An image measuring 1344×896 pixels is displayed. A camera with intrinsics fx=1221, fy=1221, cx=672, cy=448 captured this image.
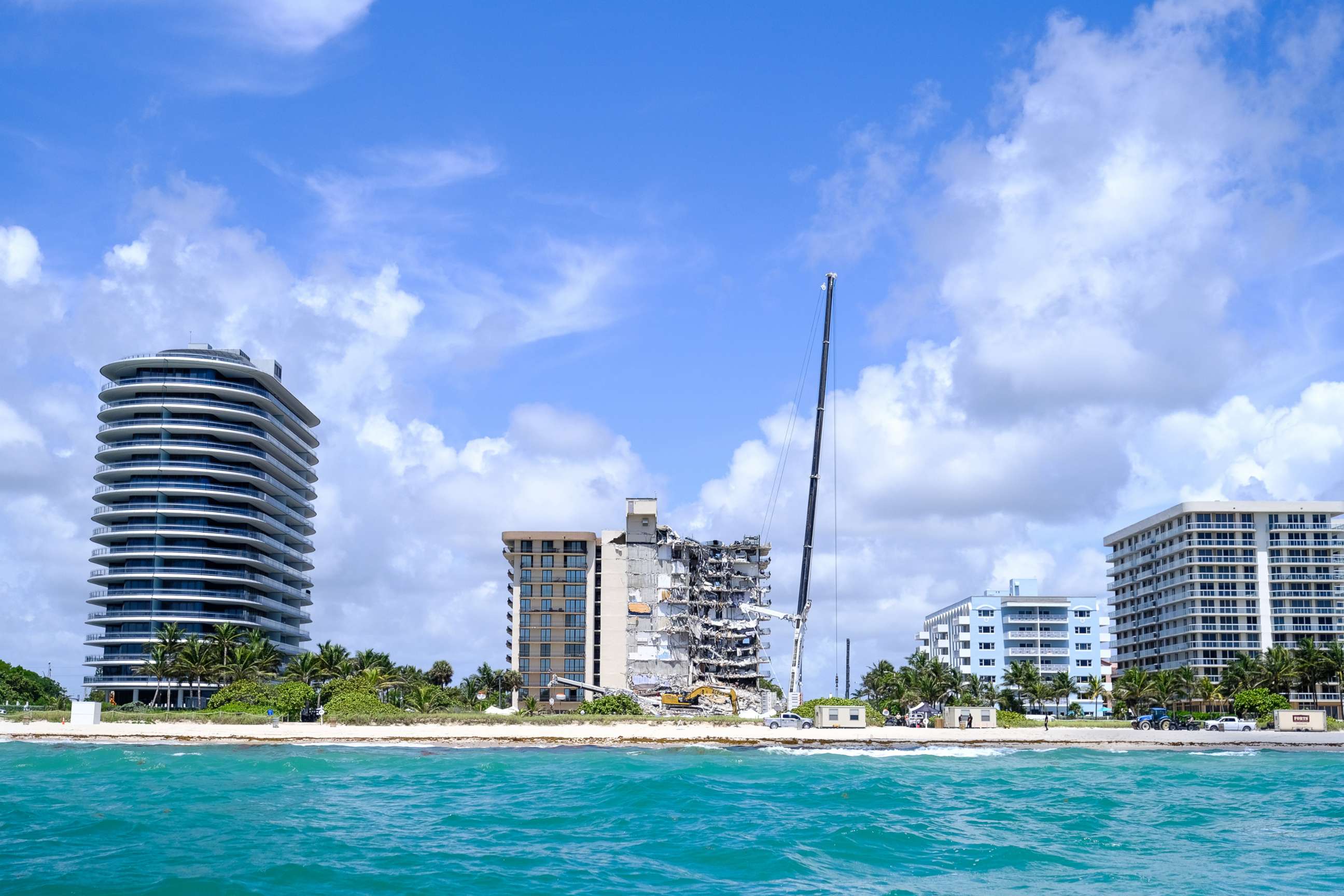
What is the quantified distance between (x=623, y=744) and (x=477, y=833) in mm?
66727

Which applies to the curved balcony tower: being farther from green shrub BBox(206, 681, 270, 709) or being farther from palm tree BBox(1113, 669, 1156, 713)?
palm tree BBox(1113, 669, 1156, 713)

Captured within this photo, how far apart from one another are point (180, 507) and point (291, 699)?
54.0m

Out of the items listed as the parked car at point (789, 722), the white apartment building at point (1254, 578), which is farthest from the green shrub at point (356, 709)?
the white apartment building at point (1254, 578)

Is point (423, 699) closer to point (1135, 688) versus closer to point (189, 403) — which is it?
point (189, 403)

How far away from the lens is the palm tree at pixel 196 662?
13950 centimetres

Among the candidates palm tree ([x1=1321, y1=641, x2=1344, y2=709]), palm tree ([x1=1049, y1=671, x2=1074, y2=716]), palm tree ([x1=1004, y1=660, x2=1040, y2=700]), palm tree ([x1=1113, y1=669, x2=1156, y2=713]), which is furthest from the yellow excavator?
palm tree ([x1=1321, y1=641, x2=1344, y2=709])

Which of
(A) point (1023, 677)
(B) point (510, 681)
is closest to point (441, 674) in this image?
→ (B) point (510, 681)

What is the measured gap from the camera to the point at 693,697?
534 ft

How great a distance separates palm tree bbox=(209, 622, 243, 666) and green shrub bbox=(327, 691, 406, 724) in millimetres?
29797

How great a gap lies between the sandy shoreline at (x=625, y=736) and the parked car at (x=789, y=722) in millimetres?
3026

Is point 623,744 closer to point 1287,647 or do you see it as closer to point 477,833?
point 477,833

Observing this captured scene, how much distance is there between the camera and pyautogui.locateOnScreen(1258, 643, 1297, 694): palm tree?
515 feet

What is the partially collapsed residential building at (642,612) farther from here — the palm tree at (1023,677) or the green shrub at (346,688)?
the green shrub at (346,688)

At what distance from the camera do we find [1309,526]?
188125 mm
